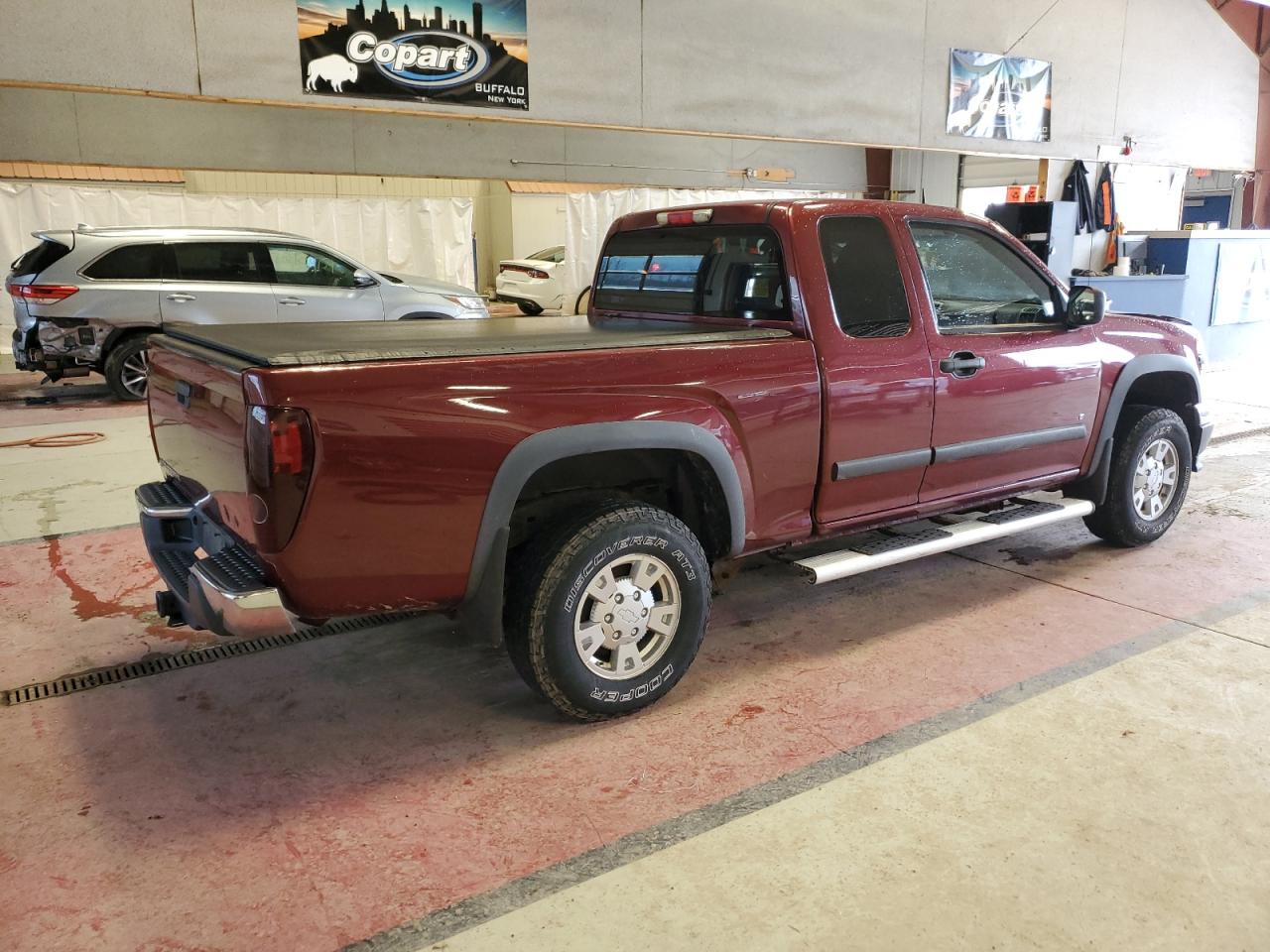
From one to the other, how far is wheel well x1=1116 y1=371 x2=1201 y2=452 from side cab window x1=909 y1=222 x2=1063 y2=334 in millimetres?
961

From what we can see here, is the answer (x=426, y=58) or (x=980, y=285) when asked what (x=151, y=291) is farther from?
(x=980, y=285)

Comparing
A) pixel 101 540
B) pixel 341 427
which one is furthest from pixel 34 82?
pixel 341 427

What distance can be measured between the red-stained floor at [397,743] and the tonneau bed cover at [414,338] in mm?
1264

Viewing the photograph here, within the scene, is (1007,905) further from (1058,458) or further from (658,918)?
(1058,458)

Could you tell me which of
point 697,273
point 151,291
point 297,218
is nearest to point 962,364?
point 697,273

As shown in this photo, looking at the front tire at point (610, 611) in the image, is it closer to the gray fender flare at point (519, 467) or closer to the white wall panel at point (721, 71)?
the gray fender flare at point (519, 467)

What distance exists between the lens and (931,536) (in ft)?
13.8

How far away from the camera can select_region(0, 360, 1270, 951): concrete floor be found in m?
2.31

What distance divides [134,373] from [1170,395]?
9148mm

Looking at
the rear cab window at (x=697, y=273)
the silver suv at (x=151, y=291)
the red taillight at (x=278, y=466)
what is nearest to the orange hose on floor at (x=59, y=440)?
the silver suv at (x=151, y=291)

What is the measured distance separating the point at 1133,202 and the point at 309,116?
45.7 ft

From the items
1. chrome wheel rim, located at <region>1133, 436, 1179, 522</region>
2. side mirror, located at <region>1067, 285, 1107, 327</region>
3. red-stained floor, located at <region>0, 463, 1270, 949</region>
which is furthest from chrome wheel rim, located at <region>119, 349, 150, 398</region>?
chrome wheel rim, located at <region>1133, 436, 1179, 522</region>

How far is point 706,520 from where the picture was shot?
11.6ft

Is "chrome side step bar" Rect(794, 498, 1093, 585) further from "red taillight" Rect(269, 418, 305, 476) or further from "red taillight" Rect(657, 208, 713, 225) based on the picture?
"red taillight" Rect(269, 418, 305, 476)
